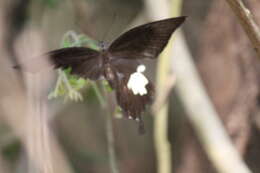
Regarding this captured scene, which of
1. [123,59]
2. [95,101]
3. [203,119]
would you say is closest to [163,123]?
[203,119]

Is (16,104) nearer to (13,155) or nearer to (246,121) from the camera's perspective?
(13,155)

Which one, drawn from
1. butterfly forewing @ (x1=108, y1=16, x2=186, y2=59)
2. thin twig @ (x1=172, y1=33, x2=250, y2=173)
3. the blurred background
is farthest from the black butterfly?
thin twig @ (x1=172, y1=33, x2=250, y2=173)

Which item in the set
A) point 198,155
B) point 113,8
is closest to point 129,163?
point 198,155

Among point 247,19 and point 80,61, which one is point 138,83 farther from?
point 247,19

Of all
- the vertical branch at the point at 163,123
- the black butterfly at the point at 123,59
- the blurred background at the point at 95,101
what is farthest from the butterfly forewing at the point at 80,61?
the vertical branch at the point at 163,123

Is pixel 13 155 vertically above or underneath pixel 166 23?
underneath

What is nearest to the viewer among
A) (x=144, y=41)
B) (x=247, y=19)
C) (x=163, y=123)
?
(x=247, y=19)
